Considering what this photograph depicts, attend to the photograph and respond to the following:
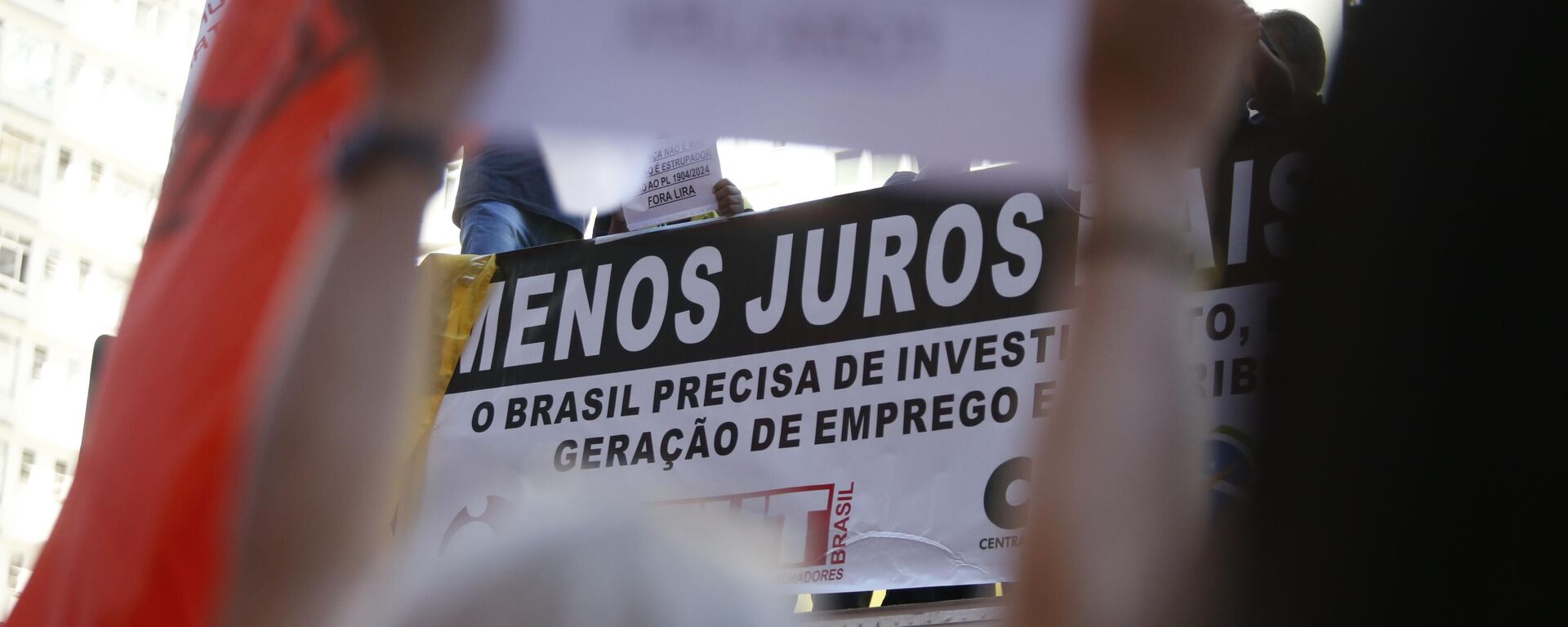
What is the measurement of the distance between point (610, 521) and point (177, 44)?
43.6 m

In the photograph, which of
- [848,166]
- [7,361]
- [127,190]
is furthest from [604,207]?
[127,190]

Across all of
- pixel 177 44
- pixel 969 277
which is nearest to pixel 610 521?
pixel 969 277

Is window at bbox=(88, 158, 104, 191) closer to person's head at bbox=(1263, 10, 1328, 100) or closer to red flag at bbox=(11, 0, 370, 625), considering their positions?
person's head at bbox=(1263, 10, 1328, 100)

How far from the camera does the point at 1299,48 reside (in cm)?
152

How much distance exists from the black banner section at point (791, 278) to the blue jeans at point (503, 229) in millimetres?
158

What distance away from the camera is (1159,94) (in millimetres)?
610

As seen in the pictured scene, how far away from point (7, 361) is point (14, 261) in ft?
8.01

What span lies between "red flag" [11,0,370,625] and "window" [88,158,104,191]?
43714mm

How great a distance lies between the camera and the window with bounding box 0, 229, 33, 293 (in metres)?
37.8

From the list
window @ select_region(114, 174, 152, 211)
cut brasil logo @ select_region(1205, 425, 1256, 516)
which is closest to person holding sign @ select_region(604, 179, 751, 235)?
cut brasil logo @ select_region(1205, 425, 1256, 516)

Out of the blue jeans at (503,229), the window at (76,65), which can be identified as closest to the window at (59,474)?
the window at (76,65)

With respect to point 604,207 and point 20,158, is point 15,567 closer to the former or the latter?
point 20,158

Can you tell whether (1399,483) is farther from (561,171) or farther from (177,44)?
(177,44)

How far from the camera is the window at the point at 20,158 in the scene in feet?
128
